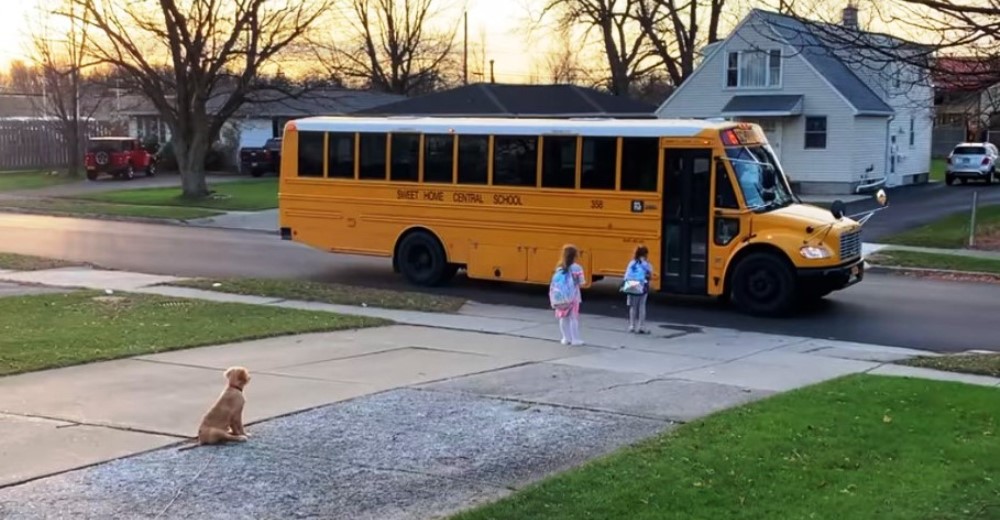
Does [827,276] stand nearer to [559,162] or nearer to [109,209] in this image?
[559,162]

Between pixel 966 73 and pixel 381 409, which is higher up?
pixel 966 73

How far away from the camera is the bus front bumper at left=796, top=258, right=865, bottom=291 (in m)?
15.5

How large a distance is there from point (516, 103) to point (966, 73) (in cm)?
2858

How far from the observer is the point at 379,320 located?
47.0 ft

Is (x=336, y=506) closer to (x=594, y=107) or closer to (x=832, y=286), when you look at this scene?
(x=832, y=286)

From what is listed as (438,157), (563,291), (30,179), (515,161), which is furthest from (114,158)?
(563,291)

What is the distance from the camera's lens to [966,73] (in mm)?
14617

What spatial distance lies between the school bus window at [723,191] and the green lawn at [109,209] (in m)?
19.2

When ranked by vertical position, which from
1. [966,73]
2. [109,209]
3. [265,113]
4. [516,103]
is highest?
[265,113]

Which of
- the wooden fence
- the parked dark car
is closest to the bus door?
the parked dark car

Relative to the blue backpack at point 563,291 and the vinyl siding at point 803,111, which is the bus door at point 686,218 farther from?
the vinyl siding at point 803,111

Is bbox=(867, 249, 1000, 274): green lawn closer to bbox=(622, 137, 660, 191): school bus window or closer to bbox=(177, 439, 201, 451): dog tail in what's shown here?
bbox=(622, 137, 660, 191): school bus window

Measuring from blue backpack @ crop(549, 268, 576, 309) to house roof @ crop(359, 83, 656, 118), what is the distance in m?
28.0

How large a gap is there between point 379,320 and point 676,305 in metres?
4.94
